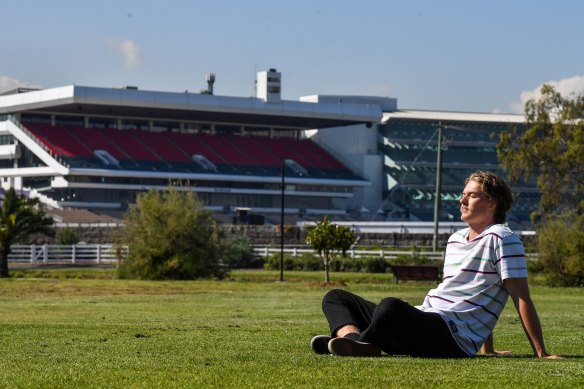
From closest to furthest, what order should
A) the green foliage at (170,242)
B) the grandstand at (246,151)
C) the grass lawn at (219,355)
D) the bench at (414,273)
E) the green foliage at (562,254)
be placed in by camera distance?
the grass lawn at (219,355)
the green foliage at (562,254)
the bench at (414,273)
the green foliage at (170,242)
the grandstand at (246,151)

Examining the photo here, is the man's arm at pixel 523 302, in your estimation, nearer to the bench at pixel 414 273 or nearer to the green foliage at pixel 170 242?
the bench at pixel 414 273

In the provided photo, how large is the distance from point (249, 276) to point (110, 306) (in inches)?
1151

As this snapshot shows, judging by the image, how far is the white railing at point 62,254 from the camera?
231 ft

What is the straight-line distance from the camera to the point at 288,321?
1989 centimetres

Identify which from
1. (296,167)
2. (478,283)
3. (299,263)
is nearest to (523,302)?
(478,283)

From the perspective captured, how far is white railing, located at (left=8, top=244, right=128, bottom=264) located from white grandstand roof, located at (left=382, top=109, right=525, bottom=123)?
67598 mm

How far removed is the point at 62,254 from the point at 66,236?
297 inches

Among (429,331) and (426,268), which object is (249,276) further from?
(429,331)

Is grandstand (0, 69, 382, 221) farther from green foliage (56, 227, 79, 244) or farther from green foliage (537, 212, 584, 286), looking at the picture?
green foliage (537, 212, 584, 286)

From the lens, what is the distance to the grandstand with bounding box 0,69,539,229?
377 feet

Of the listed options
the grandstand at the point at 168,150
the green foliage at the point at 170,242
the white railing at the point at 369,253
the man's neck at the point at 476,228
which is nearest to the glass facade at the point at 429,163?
the grandstand at the point at 168,150

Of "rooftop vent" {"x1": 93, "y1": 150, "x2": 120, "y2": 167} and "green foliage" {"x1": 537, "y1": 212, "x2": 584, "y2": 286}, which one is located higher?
"rooftop vent" {"x1": 93, "y1": 150, "x2": 120, "y2": 167}

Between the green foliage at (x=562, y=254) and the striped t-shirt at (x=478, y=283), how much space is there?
38064mm

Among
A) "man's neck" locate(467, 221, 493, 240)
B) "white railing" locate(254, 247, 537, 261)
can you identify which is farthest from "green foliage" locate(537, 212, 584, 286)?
"man's neck" locate(467, 221, 493, 240)
